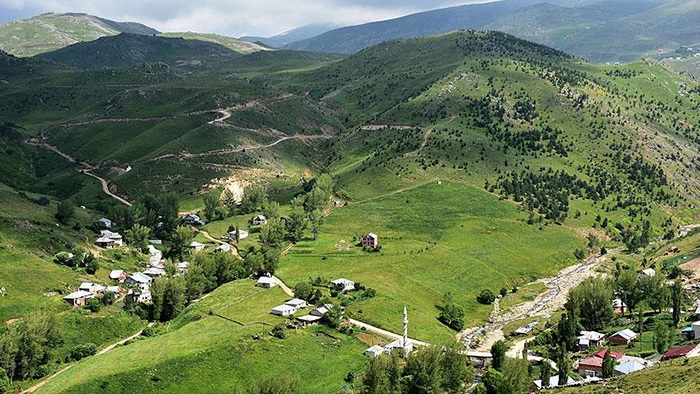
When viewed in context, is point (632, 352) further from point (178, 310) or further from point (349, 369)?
point (178, 310)

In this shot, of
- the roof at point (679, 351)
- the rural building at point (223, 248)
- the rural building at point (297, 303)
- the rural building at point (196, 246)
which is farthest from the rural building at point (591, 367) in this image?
the rural building at point (196, 246)

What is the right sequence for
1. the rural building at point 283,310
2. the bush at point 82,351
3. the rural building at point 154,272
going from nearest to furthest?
the bush at point 82,351 < the rural building at point 283,310 < the rural building at point 154,272

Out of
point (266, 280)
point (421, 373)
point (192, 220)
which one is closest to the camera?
point (421, 373)

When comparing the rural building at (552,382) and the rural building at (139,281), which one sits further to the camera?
the rural building at (139,281)

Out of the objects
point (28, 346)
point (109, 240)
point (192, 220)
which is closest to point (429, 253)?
point (192, 220)

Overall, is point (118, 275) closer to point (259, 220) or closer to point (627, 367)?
point (259, 220)

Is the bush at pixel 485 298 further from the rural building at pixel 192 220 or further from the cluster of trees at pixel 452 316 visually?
the rural building at pixel 192 220

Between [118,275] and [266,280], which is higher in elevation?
[118,275]

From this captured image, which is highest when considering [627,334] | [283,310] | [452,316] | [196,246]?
[196,246]

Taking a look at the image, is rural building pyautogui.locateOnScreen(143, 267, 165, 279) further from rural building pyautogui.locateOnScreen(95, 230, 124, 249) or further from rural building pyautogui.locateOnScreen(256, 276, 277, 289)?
rural building pyautogui.locateOnScreen(256, 276, 277, 289)
